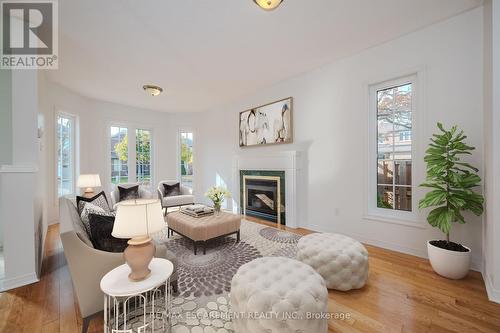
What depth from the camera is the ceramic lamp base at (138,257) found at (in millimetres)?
1332

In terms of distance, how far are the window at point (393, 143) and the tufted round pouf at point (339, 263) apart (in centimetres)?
139

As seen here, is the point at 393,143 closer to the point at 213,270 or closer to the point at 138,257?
the point at 213,270

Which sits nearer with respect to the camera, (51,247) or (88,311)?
(88,311)

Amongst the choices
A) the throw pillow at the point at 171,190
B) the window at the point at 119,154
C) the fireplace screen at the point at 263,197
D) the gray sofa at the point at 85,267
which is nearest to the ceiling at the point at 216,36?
the window at the point at 119,154

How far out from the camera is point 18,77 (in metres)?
2.20

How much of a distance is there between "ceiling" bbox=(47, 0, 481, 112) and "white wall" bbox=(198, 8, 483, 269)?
0.75 ft

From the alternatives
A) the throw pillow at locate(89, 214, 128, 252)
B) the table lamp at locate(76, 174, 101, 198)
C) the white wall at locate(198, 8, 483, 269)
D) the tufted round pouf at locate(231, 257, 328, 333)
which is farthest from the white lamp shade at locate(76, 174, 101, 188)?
the tufted round pouf at locate(231, 257, 328, 333)

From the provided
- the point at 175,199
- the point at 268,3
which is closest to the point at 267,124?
the point at 268,3

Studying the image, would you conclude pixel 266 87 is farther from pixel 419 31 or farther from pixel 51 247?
pixel 51 247

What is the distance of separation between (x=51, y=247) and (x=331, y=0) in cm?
500

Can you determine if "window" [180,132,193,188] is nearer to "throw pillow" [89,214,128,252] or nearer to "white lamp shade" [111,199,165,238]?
"throw pillow" [89,214,128,252]

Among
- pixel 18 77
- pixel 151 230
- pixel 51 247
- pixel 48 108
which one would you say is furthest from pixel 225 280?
pixel 48 108

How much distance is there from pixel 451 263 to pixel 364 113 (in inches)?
84.7

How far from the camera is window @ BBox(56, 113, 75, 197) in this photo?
14.6 feet
